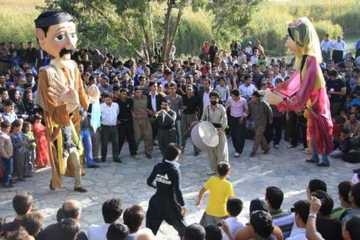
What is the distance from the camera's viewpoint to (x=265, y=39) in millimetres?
30203

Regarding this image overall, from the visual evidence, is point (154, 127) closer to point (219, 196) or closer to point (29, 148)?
point (29, 148)

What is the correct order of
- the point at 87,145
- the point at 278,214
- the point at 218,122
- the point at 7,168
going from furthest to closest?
the point at 87,145 < the point at 218,122 < the point at 7,168 < the point at 278,214

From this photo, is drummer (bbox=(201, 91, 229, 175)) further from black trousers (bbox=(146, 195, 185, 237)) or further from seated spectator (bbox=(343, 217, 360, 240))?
seated spectator (bbox=(343, 217, 360, 240))

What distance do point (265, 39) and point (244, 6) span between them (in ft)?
33.6

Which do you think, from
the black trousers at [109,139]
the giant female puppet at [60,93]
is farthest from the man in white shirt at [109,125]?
the giant female puppet at [60,93]

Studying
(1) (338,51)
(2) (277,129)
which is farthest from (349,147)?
(1) (338,51)

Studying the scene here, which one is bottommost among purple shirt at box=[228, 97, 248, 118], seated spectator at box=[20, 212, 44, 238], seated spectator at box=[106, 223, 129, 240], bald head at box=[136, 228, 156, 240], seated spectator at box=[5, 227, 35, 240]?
Answer: bald head at box=[136, 228, 156, 240]

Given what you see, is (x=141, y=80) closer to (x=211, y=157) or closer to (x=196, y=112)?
(x=196, y=112)

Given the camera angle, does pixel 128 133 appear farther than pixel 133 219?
Yes

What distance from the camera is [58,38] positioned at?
32.5ft

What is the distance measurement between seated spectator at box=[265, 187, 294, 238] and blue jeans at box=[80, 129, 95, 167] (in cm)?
614

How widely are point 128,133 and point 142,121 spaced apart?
39 cm

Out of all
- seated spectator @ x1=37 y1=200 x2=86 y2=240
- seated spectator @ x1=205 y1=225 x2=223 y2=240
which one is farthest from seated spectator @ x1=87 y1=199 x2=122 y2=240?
seated spectator @ x1=205 y1=225 x2=223 y2=240

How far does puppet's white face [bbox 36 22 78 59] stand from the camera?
9.86 meters
